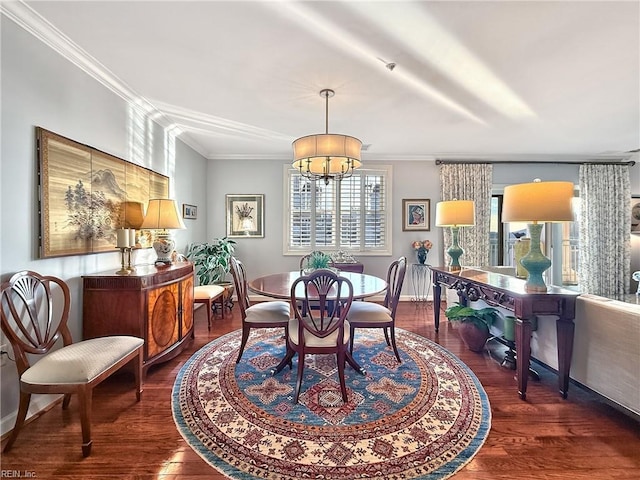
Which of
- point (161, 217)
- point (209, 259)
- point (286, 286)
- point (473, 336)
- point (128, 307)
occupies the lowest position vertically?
point (473, 336)

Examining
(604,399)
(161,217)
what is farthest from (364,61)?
(604,399)

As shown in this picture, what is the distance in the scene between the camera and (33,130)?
6.11 ft

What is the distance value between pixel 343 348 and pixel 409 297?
10.7 ft

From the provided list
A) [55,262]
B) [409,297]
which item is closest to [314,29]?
[55,262]

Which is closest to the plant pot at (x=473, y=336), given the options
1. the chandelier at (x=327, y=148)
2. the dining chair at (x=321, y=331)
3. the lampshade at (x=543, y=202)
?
the lampshade at (x=543, y=202)

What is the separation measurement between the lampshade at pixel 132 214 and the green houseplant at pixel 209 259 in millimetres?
1316

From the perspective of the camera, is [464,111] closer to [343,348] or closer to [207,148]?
[343,348]

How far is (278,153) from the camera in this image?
4801 mm

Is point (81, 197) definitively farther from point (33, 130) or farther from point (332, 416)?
point (332, 416)

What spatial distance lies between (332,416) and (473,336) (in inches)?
69.0

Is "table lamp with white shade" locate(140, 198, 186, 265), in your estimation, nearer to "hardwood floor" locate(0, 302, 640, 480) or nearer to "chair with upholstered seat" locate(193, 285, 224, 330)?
"chair with upholstered seat" locate(193, 285, 224, 330)

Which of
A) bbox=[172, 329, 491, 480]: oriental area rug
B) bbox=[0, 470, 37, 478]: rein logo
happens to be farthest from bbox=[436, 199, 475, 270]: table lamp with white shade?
bbox=[0, 470, 37, 478]: rein logo

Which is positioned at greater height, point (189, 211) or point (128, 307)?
point (189, 211)

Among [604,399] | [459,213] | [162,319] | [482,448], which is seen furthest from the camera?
[459,213]
